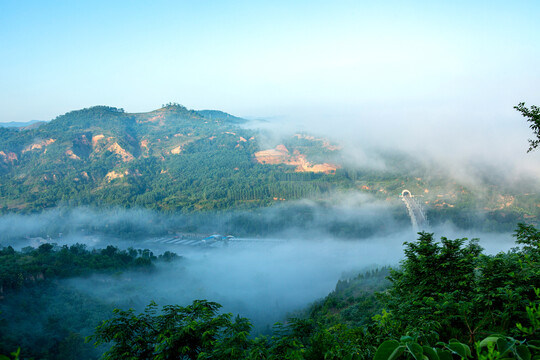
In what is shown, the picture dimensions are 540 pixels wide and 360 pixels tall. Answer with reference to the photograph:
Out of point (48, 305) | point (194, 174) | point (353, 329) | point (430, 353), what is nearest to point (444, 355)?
point (430, 353)

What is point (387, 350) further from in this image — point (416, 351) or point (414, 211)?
point (414, 211)

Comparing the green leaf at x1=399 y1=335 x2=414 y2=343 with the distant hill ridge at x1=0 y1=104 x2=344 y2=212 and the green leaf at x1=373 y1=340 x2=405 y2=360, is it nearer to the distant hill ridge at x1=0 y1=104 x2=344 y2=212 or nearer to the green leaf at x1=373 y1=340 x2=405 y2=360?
the green leaf at x1=373 y1=340 x2=405 y2=360

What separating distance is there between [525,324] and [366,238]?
55.6 m

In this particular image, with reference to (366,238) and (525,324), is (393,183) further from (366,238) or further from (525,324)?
(525,324)

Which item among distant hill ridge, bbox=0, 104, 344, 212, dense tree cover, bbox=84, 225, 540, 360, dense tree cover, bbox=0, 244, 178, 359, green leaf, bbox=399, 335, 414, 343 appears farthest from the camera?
distant hill ridge, bbox=0, 104, 344, 212

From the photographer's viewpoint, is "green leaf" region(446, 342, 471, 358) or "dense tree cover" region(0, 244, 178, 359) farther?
"dense tree cover" region(0, 244, 178, 359)

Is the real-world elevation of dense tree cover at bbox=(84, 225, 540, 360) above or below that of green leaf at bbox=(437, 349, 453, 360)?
below

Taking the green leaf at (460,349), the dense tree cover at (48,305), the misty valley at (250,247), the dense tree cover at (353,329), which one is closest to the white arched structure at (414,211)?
the misty valley at (250,247)

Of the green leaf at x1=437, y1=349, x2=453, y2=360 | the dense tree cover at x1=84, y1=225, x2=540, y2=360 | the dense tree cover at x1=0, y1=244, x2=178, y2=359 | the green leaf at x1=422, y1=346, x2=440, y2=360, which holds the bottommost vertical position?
the dense tree cover at x1=0, y1=244, x2=178, y2=359

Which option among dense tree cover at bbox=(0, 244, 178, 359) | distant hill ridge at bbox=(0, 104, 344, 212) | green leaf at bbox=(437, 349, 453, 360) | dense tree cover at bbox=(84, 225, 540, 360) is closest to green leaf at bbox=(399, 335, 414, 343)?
green leaf at bbox=(437, 349, 453, 360)

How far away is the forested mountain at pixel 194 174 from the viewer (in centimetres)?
6588

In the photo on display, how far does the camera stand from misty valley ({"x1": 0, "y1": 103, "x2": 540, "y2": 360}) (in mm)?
5152

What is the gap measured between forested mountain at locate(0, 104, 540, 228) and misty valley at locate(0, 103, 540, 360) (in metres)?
0.59

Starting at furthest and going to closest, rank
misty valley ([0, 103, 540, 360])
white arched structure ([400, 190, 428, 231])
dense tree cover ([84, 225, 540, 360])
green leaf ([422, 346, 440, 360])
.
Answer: white arched structure ([400, 190, 428, 231])
misty valley ([0, 103, 540, 360])
dense tree cover ([84, 225, 540, 360])
green leaf ([422, 346, 440, 360])
